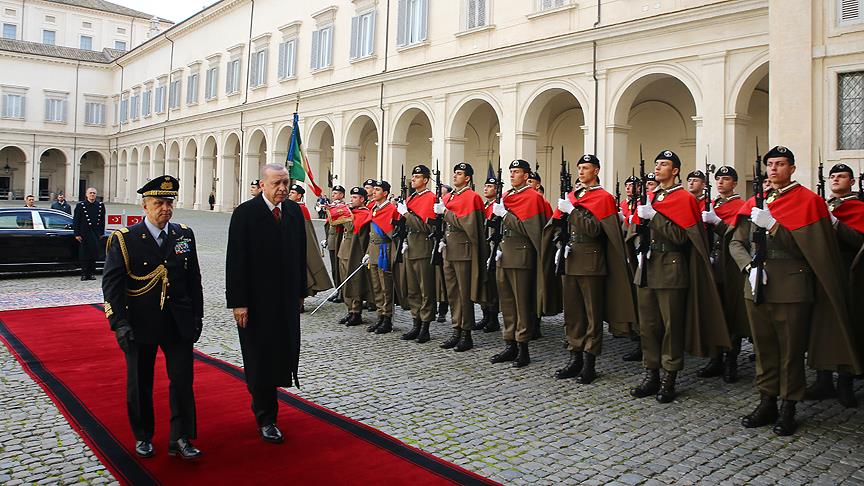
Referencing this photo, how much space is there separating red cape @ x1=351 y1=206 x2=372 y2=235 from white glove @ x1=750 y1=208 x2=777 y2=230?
199 inches

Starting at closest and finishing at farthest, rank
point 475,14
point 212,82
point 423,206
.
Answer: point 423,206
point 475,14
point 212,82

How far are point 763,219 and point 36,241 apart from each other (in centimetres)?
1245

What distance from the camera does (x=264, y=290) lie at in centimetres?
442

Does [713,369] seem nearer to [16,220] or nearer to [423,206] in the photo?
[423,206]

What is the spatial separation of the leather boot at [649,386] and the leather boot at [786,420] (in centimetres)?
103

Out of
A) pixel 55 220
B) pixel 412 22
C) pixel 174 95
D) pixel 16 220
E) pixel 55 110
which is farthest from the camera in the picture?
pixel 55 110

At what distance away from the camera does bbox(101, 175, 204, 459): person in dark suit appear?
12.9ft

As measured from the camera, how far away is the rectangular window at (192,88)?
3691cm

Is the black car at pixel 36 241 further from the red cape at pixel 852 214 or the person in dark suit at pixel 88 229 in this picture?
the red cape at pixel 852 214

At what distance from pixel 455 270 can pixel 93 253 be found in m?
8.69

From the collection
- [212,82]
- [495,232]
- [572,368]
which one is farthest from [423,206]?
[212,82]

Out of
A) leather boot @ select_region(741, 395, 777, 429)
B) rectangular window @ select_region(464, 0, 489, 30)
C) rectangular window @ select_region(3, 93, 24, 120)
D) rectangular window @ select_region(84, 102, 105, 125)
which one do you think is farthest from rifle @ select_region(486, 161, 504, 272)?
rectangular window @ select_region(84, 102, 105, 125)

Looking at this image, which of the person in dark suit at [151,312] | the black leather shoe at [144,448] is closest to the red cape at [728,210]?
the person in dark suit at [151,312]

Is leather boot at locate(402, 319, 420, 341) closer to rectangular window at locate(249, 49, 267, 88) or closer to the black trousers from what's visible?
the black trousers
